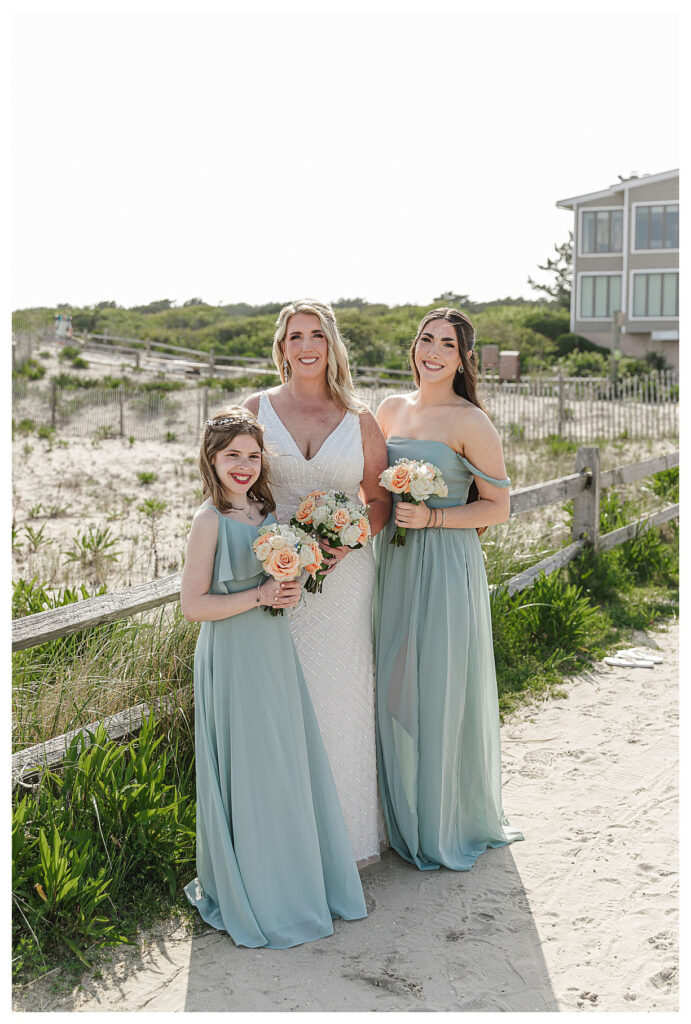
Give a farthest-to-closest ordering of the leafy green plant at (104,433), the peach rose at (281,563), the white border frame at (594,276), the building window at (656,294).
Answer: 1. the white border frame at (594,276)
2. the building window at (656,294)
3. the leafy green plant at (104,433)
4. the peach rose at (281,563)

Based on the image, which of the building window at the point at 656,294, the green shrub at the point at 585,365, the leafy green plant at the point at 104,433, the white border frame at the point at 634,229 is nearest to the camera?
the leafy green plant at the point at 104,433

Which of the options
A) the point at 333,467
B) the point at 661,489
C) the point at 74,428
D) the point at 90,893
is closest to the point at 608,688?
the point at 333,467

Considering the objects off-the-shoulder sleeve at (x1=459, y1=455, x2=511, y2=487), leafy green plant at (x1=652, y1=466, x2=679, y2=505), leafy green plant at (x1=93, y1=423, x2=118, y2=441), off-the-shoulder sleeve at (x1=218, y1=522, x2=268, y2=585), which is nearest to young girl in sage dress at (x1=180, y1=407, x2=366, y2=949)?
off-the-shoulder sleeve at (x1=218, y1=522, x2=268, y2=585)

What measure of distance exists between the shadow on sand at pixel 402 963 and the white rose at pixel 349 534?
156 centimetres

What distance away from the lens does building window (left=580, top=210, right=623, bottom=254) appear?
128ft

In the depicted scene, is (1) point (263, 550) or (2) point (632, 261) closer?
(1) point (263, 550)

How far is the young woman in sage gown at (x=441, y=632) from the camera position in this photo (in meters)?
4.13

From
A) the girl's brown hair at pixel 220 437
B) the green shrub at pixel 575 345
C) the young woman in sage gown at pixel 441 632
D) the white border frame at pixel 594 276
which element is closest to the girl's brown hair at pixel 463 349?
the young woman in sage gown at pixel 441 632

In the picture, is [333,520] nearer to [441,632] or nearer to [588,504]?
[441,632]

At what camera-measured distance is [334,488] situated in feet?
13.0

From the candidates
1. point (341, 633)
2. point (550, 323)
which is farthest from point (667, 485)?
point (550, 323)

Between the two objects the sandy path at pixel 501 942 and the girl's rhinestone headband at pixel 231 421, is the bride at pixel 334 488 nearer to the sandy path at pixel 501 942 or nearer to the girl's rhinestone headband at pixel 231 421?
the girl's rhinestone headband at pixel 231 421

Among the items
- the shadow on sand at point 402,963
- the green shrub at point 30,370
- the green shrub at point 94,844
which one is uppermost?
the green shrub at point 30,370

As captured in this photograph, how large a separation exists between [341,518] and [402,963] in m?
1.70
